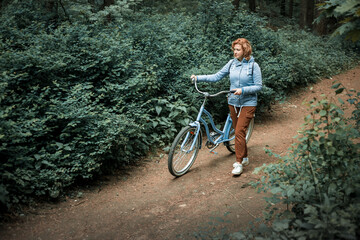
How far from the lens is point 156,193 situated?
15.9 feet

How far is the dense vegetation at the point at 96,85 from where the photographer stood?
4488 millimetres

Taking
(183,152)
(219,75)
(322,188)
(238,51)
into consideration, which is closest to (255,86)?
(238,51)

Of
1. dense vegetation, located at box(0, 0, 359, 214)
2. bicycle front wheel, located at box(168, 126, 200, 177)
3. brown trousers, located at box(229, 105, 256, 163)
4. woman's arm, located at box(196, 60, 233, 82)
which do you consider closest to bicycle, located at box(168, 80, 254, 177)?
bicycle front wheel, located at box(168, 126, 200, 177)

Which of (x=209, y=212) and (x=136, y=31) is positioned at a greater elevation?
(x=136, y=31)

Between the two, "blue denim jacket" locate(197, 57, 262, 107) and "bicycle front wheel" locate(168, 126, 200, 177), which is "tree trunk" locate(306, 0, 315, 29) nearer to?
"blue denim jacket" locate(197, 57, 262, 107)

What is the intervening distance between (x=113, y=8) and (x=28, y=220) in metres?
7.02

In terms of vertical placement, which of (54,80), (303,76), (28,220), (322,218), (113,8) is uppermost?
(113,8)

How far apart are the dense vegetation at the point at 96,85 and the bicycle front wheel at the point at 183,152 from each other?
3.45 ft

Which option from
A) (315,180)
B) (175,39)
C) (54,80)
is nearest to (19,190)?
(54,80)

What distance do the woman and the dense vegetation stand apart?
195 centimetres

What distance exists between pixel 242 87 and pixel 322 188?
247 centimetres

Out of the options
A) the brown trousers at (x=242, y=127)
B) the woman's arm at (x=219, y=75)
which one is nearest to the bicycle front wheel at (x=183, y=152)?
the brown trousers at (x=242, y=127)

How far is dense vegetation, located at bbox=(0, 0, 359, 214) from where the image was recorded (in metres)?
4.49

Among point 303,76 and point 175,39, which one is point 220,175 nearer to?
point 175,39
